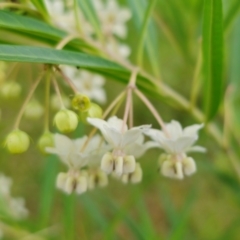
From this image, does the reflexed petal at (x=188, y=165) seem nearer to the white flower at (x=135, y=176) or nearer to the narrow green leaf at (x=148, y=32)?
the white flower at (x=135, y=176)

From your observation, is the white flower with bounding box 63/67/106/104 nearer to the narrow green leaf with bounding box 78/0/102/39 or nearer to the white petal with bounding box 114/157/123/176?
the narrow green leaf with bounding box 78/0/102/39

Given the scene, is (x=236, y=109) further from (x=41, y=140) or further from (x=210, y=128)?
(x=41, y=140)

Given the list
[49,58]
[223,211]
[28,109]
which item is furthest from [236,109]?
[223,211]

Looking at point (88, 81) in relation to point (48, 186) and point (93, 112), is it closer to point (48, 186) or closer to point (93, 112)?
point (48, 186)

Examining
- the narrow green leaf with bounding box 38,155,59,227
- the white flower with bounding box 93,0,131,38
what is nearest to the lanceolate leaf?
the white flower with bounding box 93,0,131,38

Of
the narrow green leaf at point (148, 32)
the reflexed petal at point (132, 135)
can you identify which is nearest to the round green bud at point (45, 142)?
the reflexed petal at point (132, 135)
